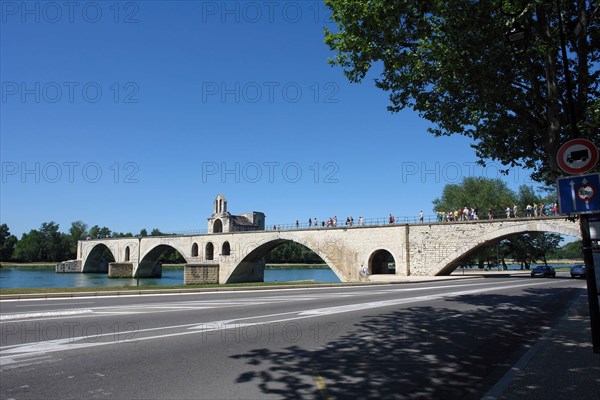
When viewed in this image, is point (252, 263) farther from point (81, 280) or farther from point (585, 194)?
point (585, 194)

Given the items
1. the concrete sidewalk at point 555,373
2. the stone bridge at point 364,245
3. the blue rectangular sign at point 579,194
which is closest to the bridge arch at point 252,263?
the stone bridge at point 364,245

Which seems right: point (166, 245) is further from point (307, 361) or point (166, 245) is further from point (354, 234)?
point (307, 361)

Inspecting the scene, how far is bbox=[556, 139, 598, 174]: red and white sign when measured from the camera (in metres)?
6.38

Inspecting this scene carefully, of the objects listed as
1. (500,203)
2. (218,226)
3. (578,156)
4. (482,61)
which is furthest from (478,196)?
(578,156)

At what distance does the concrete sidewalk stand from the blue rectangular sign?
2.25 meters

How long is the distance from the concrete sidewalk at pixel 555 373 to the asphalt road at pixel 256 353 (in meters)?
0.28

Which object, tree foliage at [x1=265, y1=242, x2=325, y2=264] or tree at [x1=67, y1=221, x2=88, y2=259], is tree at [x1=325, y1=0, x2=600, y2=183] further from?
tree at [x1=67, y1=221, x2=88, y2=259]

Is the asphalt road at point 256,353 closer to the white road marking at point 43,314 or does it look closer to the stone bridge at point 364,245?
the white road marking at point 43,314

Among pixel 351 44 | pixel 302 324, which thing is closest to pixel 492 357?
pixel 302 324

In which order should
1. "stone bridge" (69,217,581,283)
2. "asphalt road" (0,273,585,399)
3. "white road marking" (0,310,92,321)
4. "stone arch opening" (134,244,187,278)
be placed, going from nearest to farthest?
"asphalt road" (0,273,585,399) < "white road marking" (0,310,92,321) < "stone bridge" (69,217,581,283) < "stone arch opening" (134,244,187,278)

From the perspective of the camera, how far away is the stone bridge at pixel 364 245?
38688mm

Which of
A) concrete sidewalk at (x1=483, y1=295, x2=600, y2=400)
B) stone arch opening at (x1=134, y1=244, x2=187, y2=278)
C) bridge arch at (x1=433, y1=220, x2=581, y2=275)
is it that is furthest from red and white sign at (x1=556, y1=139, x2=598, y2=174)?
stone arch opening at (x1=134, y1=244, x2=187, y2=278)

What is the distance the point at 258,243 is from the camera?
6128 cm

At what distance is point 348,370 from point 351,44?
9.01 m
